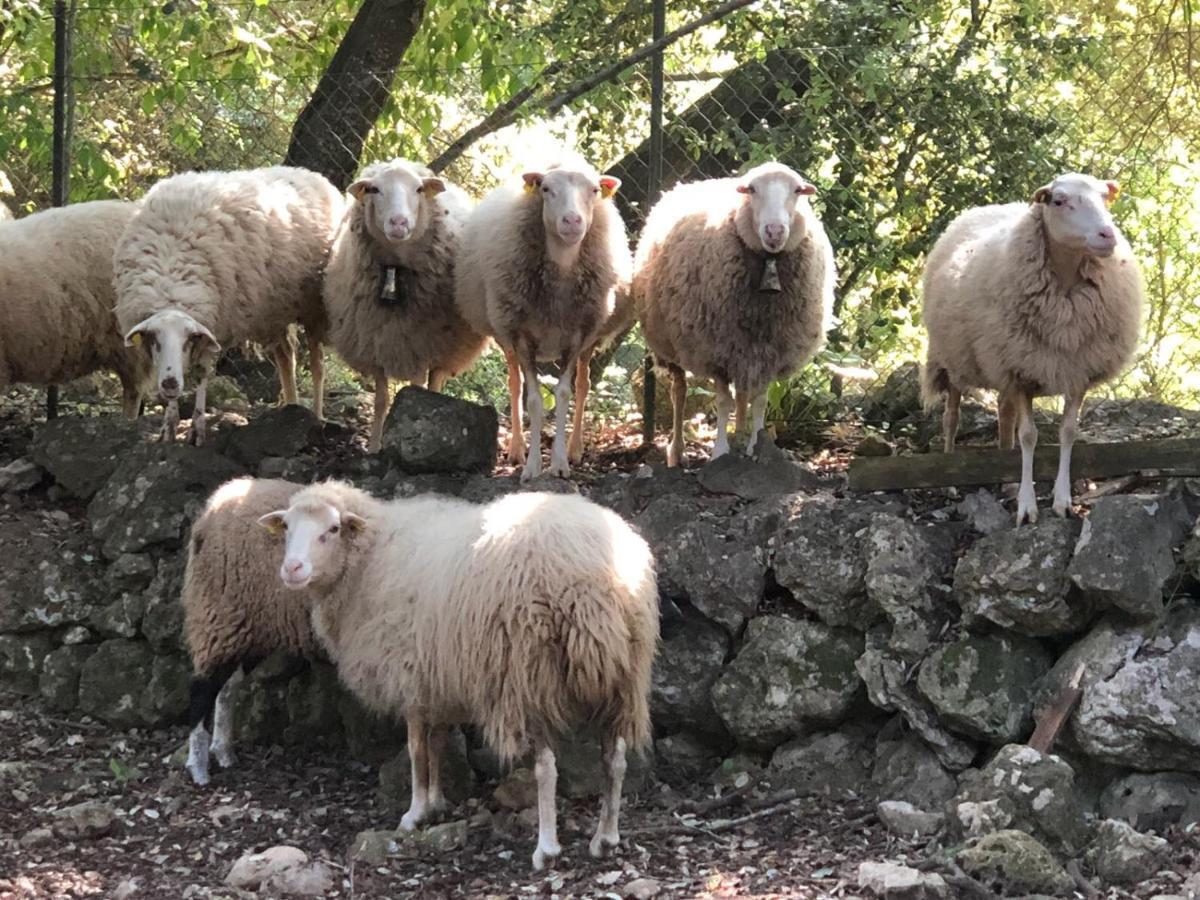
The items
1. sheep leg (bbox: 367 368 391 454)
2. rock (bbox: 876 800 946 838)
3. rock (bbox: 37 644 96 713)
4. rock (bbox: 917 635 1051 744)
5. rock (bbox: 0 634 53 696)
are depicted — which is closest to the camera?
rock (bbox: 876 800 946 838)

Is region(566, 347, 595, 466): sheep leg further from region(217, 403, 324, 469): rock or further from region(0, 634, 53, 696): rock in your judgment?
region(0, 634, 53, 696): rock

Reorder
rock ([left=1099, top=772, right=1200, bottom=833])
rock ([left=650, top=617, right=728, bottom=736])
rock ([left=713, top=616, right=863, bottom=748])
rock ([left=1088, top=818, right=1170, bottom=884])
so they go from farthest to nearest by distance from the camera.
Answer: rock ([left=650, top=617, right=728, bottom=736]) → rock ([left=713, top=616, right=863, bottom=748]) → rock ([left=1099, top=772, right=1200, bottom=833]) → rock ([left=1088, top=818, right=1170, bottom=884])

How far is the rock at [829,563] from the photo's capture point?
5.22 meters

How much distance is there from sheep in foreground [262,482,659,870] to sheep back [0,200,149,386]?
3.02 metres

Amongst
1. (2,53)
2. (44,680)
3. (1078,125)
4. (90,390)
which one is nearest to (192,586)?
(44,680)

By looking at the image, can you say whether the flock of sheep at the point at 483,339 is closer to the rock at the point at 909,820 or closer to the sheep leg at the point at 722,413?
the sheep leg at the point at 722,413

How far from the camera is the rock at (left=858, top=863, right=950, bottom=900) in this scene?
403cm

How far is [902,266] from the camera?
23.7 feet

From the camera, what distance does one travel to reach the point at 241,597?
18.3 ft

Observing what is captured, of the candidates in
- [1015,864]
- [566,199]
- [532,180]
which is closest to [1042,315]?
[1015,864]

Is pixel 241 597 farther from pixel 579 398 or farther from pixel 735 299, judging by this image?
pixel 735 299

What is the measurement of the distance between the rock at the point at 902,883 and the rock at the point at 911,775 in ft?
2.17

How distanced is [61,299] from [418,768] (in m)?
3.98

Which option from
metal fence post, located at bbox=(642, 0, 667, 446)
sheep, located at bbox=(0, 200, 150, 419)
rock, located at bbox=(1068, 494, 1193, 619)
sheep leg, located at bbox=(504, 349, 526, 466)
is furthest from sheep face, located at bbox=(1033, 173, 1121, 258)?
sheep, located at bbox=(0, 200, 150, 419)
